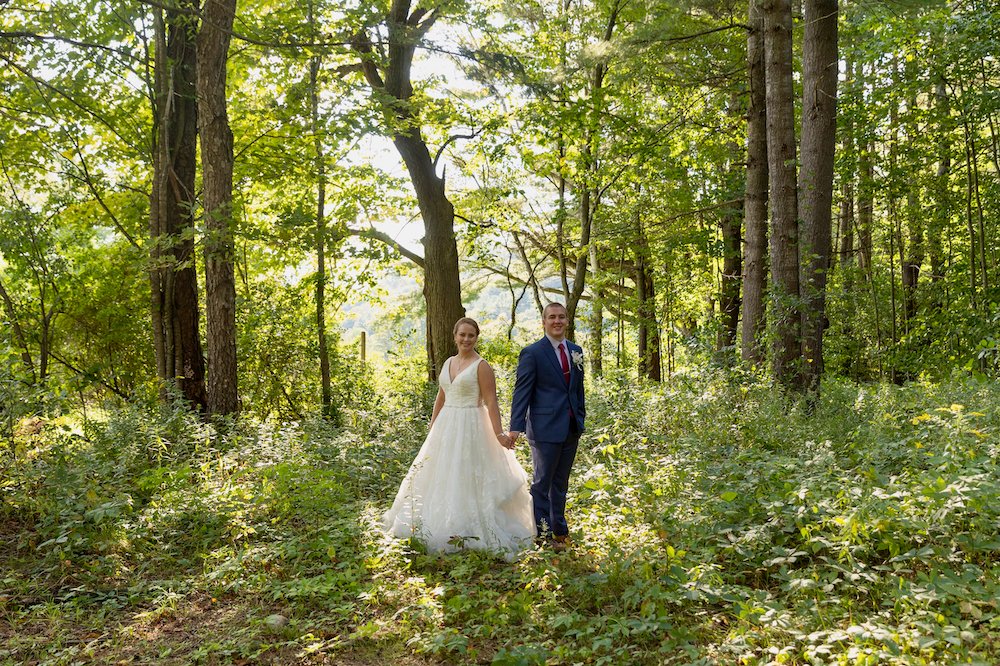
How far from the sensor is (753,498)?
597 centimetres

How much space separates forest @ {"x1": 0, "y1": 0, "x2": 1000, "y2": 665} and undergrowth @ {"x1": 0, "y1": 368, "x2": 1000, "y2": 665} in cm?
4

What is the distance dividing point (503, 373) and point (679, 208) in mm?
6060

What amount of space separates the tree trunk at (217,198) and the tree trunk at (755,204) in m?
7.59

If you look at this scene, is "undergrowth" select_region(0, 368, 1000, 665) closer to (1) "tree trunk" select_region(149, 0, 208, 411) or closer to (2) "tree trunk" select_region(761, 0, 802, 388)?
(2) "tree trunk" select_region(761, 0, 802, 388)

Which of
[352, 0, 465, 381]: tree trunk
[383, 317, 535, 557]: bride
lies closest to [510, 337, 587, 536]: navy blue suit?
[383, 317, 535, 557]: bride

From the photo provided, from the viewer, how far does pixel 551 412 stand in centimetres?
627

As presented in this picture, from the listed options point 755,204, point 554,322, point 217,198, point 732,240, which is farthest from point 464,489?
point 732,240

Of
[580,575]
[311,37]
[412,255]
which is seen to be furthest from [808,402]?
[412,255]

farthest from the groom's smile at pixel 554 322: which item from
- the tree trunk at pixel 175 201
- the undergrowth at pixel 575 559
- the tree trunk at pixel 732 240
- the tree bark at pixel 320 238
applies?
the tree bark at pixel 320 238

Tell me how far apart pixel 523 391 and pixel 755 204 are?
7.46 m

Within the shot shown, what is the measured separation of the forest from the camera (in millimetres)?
4723

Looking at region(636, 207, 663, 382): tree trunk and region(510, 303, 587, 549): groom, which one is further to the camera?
region(636, 207, 663, 382): tree trunk

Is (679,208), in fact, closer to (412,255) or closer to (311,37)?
(412,255)

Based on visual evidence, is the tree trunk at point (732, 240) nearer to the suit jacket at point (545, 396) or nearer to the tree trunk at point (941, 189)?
the tree trunk at point (941, 189)
